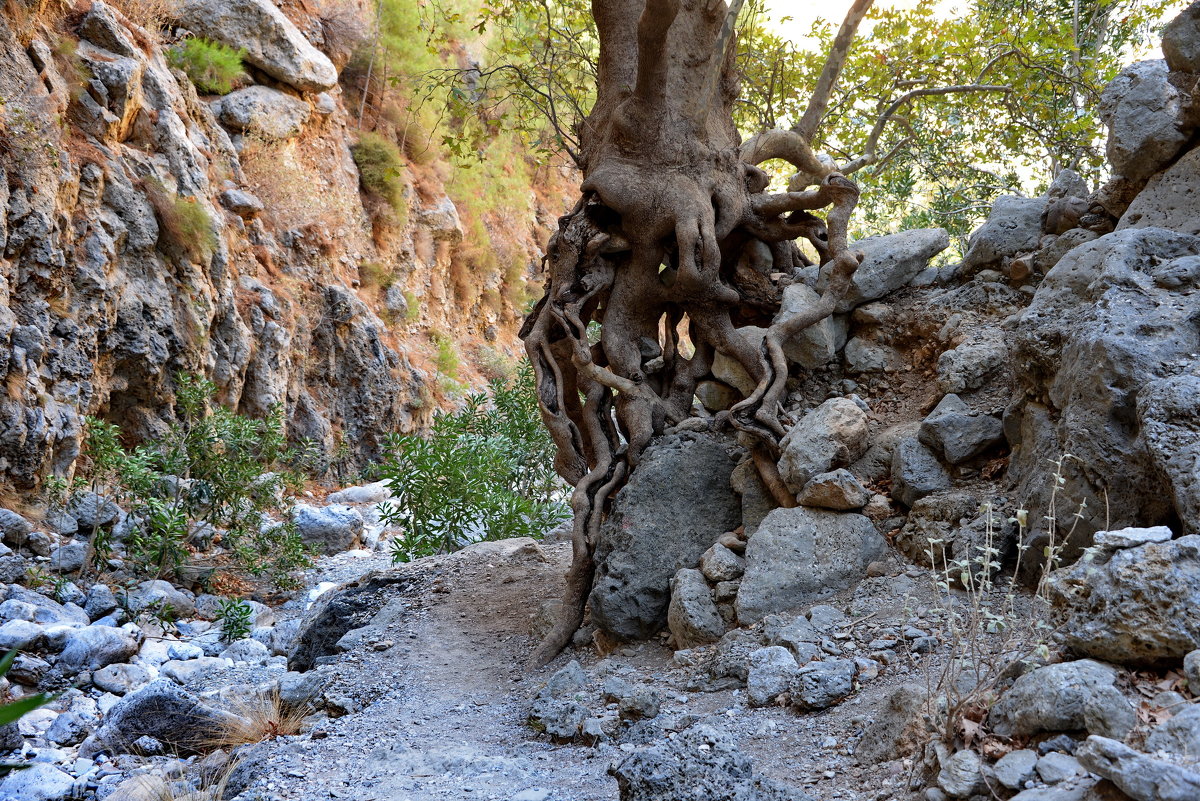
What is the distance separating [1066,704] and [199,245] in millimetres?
12412

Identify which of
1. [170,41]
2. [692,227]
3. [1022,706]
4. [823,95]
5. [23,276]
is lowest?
[1022,706]

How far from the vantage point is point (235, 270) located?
545 inches

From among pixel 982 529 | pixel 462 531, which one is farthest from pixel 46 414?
pixel 982 529

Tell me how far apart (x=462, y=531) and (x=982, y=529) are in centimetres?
577

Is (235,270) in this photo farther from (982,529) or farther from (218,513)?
(982,529)

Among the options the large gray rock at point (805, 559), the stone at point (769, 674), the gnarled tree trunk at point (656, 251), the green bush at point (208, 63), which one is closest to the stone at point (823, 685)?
the stone at point (769, 674)

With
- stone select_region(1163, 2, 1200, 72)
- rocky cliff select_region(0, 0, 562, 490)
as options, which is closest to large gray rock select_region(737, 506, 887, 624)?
stone select_region(1163, 2, 1200, 72)

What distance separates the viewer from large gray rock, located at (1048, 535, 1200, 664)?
101 inches

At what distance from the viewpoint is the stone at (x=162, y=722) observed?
531cm

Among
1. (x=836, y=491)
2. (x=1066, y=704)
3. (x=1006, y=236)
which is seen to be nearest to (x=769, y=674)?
(x=836, y=491)

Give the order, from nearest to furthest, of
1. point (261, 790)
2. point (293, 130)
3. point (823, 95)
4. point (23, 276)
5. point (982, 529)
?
point (261, 790), point (982, 529), point (823, 95), point (23, 276), point (293, 130)

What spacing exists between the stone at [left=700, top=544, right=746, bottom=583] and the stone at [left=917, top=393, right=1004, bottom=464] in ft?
4.11

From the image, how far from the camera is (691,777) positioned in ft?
9.42

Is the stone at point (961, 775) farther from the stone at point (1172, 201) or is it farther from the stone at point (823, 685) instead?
the stone at point (1172, 201)
